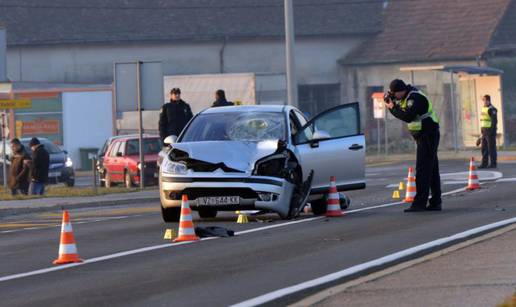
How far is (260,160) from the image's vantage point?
58.0ft

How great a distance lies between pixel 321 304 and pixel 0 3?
2067 inches

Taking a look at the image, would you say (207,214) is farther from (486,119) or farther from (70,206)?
(486,119)

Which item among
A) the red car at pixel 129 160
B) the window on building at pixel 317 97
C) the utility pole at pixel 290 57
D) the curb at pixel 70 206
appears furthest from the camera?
the window on building at pixel 317 97

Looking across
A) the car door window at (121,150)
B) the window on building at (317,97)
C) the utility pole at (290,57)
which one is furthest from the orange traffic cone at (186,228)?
the window on building at (317,97)

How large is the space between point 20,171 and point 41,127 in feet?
76.9

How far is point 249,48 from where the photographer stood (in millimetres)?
61062

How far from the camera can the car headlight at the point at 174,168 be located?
17719 mm

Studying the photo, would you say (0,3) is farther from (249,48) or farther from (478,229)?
(478,229)

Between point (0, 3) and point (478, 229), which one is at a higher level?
point (0, 3)

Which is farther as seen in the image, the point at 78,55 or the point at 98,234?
the point at 78,55

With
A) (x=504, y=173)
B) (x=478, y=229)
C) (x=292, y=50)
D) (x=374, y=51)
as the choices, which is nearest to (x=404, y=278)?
(x=478, y=229)

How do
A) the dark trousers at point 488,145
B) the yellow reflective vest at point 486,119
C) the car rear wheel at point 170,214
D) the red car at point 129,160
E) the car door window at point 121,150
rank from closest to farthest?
the car rear wheel at point 170,214, the yellow reflective vest at point 486,119, the dark trousers at point 488,145, the red car at point 129,160, the car door window at point 121,150

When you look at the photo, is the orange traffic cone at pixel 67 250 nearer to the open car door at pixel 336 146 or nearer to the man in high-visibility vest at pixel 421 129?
the open car door at pixel 336 146

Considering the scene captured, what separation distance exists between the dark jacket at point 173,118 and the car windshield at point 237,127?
7.98 meters
